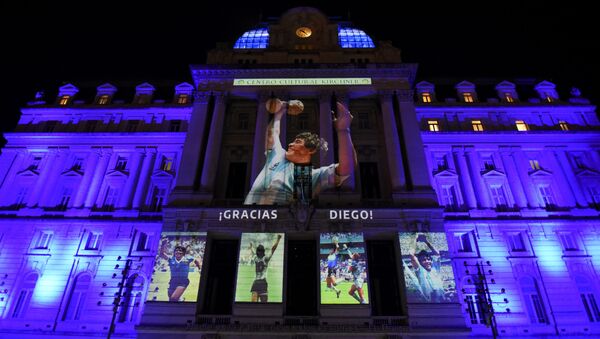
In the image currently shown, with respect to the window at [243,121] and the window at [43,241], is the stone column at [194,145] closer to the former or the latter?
the window at [243,121]

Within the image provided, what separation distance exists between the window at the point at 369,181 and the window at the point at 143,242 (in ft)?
70.4

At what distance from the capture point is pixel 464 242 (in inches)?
1549

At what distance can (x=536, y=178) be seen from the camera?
42906 millimetres

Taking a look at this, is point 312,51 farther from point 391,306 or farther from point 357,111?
point 391,306

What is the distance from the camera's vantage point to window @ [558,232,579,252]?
125 ft

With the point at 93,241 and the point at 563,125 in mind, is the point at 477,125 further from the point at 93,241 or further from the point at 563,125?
the point at 93,241

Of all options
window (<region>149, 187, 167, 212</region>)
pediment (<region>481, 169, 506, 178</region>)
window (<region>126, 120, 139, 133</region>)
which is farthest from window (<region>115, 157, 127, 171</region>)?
pediment (<region>481, 169, 506, 178</region>)

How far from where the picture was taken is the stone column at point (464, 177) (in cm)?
4175

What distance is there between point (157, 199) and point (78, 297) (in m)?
11.7

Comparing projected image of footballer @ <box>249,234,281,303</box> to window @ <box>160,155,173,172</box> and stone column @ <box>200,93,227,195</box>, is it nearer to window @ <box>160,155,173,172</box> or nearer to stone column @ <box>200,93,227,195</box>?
stone column @ <box>200,93,227,195</box>

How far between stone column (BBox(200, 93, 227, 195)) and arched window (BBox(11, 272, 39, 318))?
17906mm

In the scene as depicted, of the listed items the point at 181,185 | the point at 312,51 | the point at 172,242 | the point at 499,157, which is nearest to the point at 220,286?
the point at 172,242

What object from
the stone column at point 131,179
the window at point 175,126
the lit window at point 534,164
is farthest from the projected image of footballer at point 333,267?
the lit window at point 534,164

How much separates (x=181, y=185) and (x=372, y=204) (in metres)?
17.9
